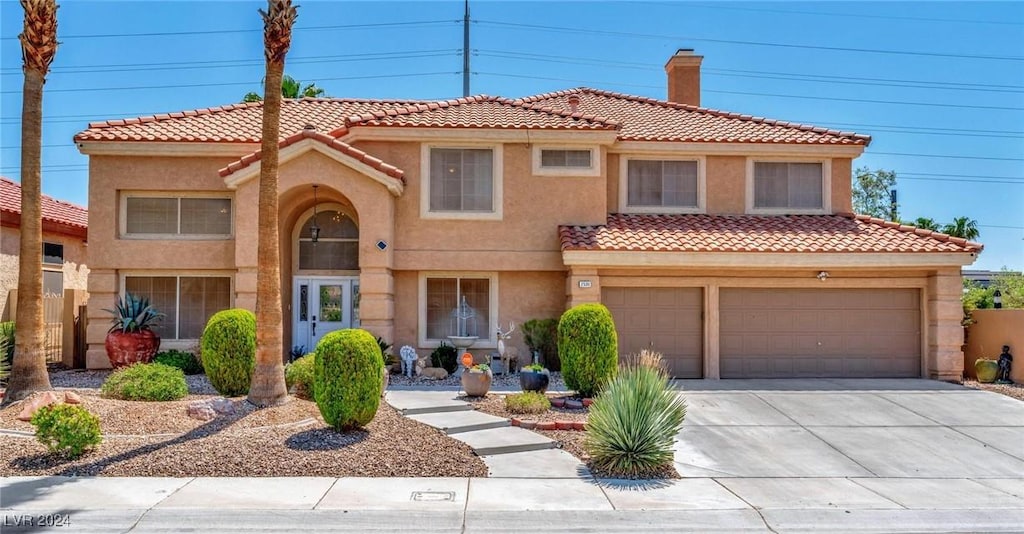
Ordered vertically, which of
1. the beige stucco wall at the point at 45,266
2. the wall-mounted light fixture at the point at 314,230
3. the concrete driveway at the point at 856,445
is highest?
the wall-mounted light fixture at the point at 314,230

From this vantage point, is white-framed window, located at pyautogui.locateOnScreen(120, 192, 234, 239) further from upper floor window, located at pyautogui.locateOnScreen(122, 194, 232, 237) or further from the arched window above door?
the arched window above door

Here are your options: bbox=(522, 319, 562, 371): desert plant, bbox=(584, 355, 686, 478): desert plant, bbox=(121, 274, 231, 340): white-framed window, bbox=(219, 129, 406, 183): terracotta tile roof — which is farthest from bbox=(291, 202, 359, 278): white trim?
bbox=(584, 355, 686, 478): desert plant

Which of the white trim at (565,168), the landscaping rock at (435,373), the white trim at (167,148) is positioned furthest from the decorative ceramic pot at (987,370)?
the white trim at (167,148)

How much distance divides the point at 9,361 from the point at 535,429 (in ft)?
38.0

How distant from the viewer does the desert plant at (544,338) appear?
15398 mm

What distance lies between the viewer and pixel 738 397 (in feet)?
43.2

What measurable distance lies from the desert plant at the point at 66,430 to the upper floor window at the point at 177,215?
8.53m

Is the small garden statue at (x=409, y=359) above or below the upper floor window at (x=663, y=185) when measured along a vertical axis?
below

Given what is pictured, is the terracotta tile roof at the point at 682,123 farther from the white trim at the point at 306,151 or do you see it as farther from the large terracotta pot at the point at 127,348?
the large terracotta pot at the point at 127,348

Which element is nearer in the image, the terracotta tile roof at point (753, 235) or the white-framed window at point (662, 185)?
the terracotta tile roof at point (753, 235)

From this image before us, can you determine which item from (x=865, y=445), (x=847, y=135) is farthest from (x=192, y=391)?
(x=847, y=135)

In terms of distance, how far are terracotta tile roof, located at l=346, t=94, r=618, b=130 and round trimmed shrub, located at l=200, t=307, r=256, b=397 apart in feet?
20.4

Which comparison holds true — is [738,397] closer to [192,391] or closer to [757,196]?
[757,196]

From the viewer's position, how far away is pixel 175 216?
53.6 ft
